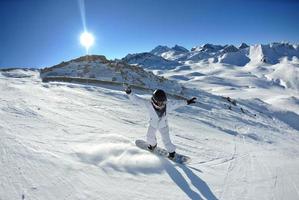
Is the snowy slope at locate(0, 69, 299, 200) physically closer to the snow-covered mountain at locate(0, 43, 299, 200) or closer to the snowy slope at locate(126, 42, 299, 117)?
the snow-covered mountain at locate(0, 43, 299, 200)

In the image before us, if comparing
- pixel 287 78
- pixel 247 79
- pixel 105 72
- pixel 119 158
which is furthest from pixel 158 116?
pixel 287 78

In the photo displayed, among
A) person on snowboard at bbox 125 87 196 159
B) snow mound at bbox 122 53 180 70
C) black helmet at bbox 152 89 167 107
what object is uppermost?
snow mound at bbox 122 53 180 70

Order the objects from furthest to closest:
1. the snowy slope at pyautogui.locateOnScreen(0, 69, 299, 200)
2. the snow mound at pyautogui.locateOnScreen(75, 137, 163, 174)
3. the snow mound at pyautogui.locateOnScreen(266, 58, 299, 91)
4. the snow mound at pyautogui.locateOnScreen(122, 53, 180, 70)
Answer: the snow mound at pyautogui.locateOnScreen(122, 53, 180, 70) → the snow mound at pyautogui.locateOnScreen(266, 58, 299, 91) → the snow mound at pyautogui.locateOnScreen(75, 137, 163, 174) → the snowy slope at pyautogui.locateOnScreen(0, 69, 299, 200)

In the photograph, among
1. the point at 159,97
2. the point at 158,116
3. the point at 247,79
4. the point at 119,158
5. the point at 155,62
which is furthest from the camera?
the point at 155,62

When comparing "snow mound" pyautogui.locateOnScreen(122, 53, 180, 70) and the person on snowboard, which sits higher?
"snow mound" pyautogui.locateOnScreen(122, 53, 180, 70)

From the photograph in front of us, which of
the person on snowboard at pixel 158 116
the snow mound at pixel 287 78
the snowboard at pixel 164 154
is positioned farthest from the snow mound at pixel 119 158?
the snow mound at pixel 287 78

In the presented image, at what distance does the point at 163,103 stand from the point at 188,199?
2.33 metres

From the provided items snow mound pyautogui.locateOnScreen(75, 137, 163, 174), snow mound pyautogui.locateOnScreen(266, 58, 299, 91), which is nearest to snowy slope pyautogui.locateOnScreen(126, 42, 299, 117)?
snow mound pyautogui.locateOnScreen(266, 58, 299, 91)

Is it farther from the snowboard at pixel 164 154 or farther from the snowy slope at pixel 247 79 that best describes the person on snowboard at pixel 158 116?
the snowy slope at pixel 247 79

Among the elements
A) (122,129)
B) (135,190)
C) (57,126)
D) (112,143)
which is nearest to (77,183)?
(135,190)

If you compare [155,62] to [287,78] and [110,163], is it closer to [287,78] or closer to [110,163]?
[287,78]

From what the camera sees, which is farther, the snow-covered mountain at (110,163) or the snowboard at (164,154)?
the snowboard at (164,154)

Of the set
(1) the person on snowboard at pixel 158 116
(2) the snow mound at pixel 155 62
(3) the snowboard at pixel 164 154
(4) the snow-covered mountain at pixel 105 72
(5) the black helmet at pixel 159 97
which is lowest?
(3) the snowboard at pixel 164 154

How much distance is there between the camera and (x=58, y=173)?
14.8 feet
